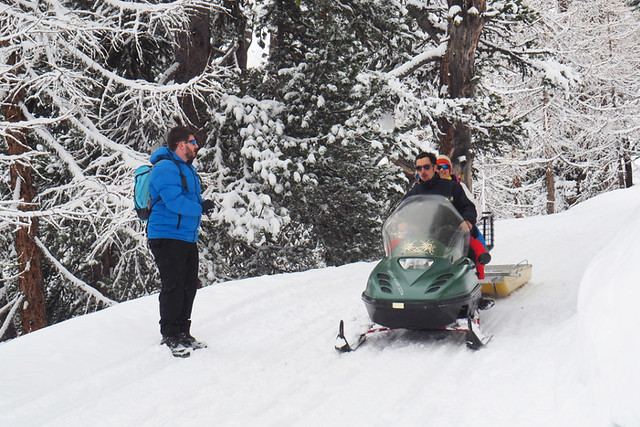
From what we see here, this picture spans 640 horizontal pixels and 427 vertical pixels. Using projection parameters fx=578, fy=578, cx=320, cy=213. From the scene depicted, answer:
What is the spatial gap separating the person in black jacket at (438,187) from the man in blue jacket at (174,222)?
2.17 meters

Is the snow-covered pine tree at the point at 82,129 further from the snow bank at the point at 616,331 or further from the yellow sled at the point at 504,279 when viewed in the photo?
the snow bank at the point at 616,331

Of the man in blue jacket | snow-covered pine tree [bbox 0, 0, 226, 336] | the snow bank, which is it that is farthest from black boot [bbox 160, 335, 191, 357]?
the snow bank

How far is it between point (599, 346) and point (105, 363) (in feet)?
12.3

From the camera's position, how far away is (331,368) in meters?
4.44

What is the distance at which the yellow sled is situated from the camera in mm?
6484

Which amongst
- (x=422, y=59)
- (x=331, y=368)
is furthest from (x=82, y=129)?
(x=422, y=59)

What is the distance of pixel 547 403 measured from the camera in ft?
11.1

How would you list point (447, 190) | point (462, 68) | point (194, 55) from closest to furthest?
point (447, 190)
point (194, 55)
point (462, 68)

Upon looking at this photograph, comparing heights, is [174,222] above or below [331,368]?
above

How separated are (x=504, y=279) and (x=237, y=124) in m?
5.35

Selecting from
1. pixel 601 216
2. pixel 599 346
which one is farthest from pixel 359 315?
pixel 601 216

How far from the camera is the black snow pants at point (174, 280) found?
4883 millimetres

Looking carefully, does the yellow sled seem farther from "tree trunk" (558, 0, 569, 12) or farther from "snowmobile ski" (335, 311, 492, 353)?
"tree trunk" (558, 0, 569, 12)

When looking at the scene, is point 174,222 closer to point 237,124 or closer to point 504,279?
point 504,279
